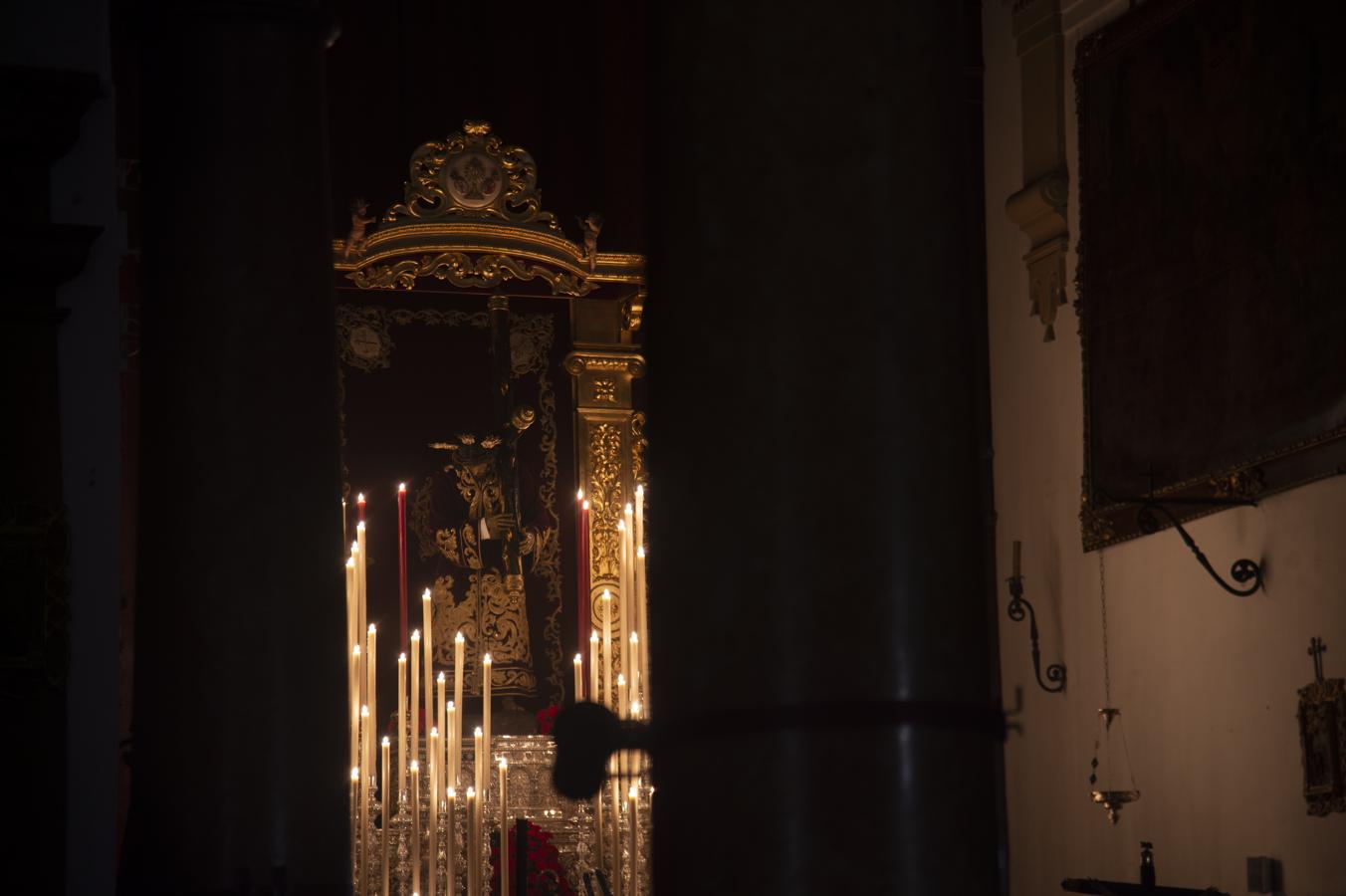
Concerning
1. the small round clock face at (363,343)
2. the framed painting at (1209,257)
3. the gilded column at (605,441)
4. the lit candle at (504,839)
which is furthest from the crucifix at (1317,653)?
the small round clock face at (363,343)

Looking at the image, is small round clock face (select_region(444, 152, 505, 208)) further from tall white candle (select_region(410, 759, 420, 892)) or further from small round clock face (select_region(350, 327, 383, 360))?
tall white candle (select_region(410, 759, 420, 892))

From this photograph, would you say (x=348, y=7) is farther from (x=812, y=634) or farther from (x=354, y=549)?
(x=812, y=634)

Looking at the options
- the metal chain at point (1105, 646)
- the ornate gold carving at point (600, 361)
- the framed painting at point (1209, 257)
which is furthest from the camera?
the ornate gold carving at point (600, 361)

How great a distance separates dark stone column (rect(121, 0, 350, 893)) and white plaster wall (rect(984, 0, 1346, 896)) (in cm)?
527

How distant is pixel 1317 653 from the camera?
7668 mm

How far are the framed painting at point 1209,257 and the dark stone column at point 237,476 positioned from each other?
17.0 ft

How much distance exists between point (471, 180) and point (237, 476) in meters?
8.16

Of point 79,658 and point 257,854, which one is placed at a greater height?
point 79,658

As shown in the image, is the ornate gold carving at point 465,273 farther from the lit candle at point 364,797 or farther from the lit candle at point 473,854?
the lit candle at point 473,854

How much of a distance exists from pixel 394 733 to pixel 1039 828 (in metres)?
3.52

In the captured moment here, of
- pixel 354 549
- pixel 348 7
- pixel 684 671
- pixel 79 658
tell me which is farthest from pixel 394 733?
pixel 684 671

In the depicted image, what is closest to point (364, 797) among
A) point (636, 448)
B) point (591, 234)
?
point (636, 448)

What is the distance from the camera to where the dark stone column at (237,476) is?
131 inches

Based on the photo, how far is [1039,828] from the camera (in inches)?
397
